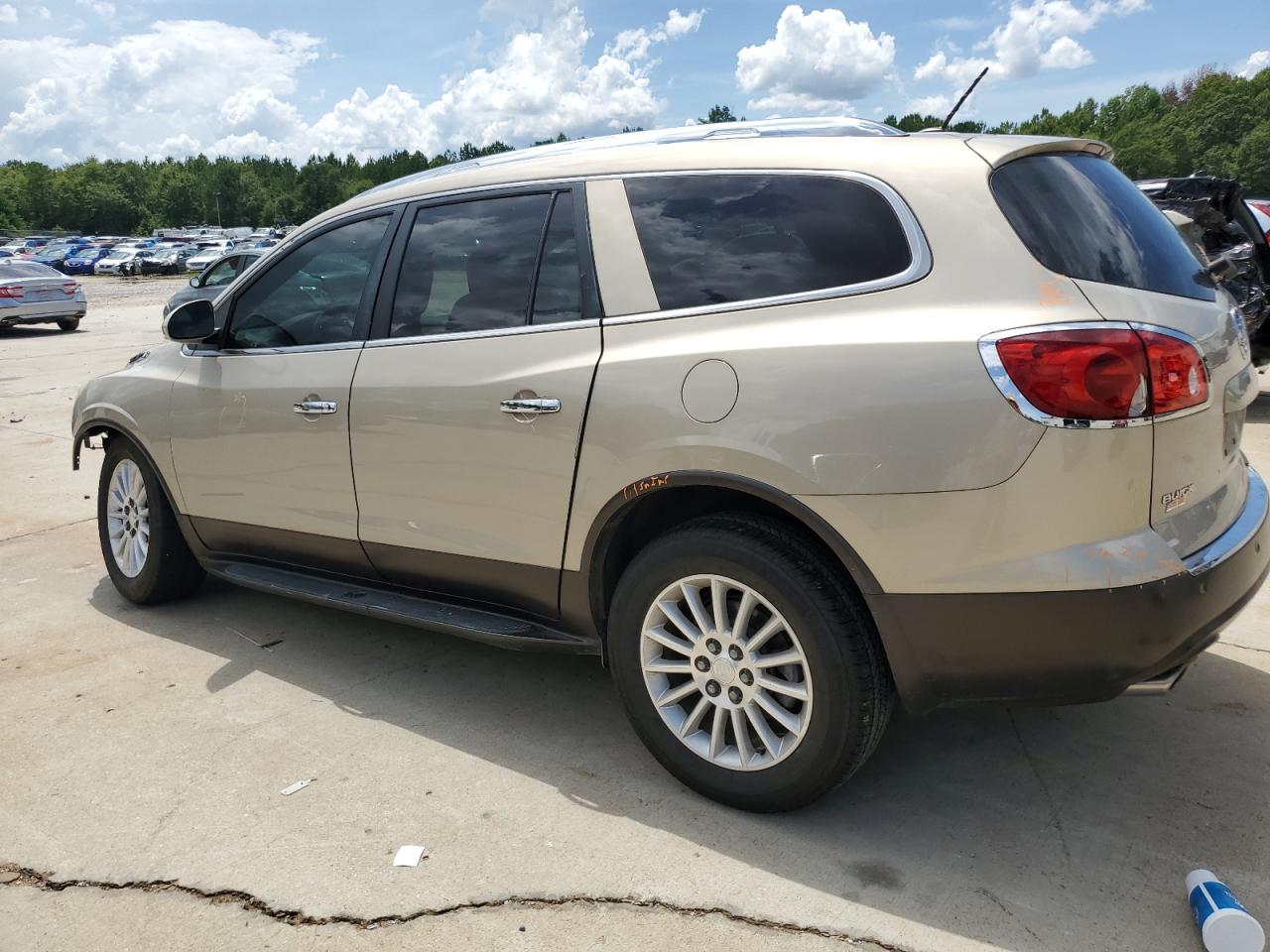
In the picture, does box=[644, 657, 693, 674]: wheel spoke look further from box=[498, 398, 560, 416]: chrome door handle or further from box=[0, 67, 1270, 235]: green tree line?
box=[0, 67, 1270, 235]: green tree line

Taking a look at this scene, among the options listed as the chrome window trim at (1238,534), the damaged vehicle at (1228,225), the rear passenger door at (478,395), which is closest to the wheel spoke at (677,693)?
the rear passenger door at (478,395)

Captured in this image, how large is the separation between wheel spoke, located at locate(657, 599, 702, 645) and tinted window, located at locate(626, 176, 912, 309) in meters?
0.86

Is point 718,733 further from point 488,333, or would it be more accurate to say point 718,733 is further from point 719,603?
point 488,333

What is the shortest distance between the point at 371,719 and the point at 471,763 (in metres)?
0.53

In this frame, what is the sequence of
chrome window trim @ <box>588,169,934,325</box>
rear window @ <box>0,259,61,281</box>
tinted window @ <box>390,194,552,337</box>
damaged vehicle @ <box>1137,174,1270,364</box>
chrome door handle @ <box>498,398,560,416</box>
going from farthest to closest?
1. rear window @ <box>0,259,61,281</box>
2. damaged vehicle @ <box>1137,174,1270,364</box>
3. tinted window @ <box>390,194,552,337</box>
4. chrome door handle @ <box>498,398,560,416</box>
5. chrome window trim @ <box>588,169,934,325</box>

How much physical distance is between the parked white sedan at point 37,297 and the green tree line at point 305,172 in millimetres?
70892

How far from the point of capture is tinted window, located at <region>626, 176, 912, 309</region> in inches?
107

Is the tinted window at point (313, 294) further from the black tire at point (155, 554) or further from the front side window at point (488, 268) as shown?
the black tire at point (155, 554)

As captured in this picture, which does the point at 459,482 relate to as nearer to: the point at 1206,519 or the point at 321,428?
the point at 321,428

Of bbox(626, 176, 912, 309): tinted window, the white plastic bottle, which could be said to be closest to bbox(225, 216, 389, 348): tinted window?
bbox(626, 176, 912, 309): tinted window

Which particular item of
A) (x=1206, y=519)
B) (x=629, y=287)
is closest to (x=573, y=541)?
(x=629, y=287)

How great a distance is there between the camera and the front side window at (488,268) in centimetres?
330

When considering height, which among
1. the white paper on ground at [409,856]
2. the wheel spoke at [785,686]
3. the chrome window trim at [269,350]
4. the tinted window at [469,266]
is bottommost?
the white paper on ground at [409,856]

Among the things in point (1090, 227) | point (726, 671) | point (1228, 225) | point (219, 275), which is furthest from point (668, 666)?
point (219, 275)
